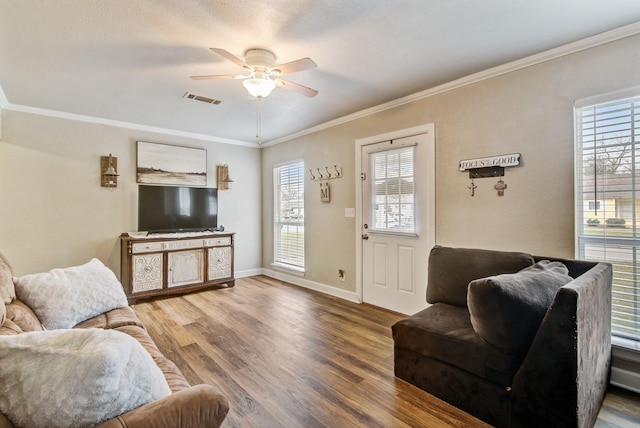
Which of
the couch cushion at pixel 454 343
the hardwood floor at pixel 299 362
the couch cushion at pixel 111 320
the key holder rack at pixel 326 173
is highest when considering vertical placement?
the key holder rack at pixel 326 173

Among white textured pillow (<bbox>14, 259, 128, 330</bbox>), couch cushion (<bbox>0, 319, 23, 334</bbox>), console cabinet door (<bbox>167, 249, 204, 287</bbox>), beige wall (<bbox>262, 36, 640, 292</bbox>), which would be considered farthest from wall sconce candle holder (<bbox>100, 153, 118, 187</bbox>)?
beige wall (<bbox>262, 36, 640, 292</bbox>)

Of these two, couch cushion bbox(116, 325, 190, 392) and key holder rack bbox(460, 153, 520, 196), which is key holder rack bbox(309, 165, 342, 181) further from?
couch cushion bbox(116, 325, 190, 392)

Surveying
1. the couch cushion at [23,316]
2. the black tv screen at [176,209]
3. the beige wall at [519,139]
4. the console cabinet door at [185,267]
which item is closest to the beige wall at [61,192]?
the black tv screen at [176,209]

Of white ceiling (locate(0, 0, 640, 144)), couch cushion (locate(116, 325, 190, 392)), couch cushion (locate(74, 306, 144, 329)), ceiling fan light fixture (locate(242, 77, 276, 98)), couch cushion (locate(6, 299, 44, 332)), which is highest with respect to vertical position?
white ceiling (locate(0, 0, 640, 144))

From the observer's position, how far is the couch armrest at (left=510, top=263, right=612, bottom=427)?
141 cm

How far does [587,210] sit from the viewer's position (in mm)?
2266

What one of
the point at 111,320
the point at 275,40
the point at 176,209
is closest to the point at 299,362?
the point at 111,320

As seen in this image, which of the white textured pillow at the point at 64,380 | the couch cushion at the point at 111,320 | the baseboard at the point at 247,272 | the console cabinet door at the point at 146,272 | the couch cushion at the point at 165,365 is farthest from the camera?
the baseboard at the point at 247,272

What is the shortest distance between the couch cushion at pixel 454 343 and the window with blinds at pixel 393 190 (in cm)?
127

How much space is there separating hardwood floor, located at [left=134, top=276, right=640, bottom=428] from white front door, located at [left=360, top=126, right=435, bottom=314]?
305 millimetres

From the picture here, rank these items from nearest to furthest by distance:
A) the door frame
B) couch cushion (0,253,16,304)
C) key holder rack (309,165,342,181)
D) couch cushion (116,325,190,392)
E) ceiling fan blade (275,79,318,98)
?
couch cushion (116,325,190,392) < couch cushion (0,253,16,304) < ceiling fan blade (275,79,318,98) < the door frame < key holder rack (309,165,342,181)

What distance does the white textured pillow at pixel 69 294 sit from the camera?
1.74 m

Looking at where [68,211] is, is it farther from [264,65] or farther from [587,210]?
[587,210]

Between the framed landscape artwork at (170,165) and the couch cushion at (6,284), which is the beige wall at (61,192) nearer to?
the framed landscape artwork at (170,165)
